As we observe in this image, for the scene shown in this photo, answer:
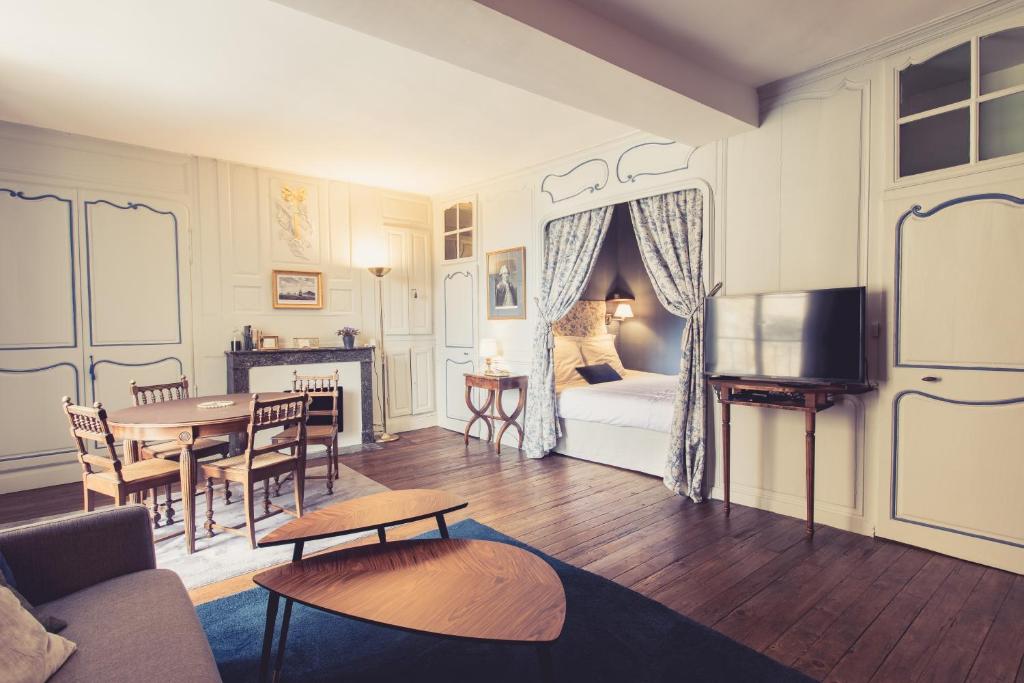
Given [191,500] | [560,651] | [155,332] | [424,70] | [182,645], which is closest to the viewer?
[182,645]

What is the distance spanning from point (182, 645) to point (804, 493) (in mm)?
3353

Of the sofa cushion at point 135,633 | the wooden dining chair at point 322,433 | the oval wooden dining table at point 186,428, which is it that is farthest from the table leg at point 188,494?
the sofa cushion at point 135,633

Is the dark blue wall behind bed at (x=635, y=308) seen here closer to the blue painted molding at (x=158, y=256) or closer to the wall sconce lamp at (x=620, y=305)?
the wall sconce lamp at (x=620, y=305)

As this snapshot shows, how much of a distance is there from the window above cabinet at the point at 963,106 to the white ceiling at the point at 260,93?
1912 millimetres

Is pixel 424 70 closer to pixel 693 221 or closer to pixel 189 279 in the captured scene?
pixel 693 221

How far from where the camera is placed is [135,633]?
141 cm

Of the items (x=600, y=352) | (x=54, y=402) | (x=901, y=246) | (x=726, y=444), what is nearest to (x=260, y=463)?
(x=54, y=402)

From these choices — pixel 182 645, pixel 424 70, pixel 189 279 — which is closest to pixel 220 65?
pixel 424 70

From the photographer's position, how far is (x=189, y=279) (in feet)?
15.6

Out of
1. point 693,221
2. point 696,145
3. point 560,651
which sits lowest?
point 560,651

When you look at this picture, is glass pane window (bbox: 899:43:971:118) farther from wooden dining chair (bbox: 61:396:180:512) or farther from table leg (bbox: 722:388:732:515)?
wooden dining chair (bbox: 61:396:180:512)

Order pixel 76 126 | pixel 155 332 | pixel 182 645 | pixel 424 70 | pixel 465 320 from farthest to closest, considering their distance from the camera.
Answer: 1. pixel 465 320
2. pixel 155 332
3. pixel 76 126
4. pixel 424 70
5. pixel 182 645

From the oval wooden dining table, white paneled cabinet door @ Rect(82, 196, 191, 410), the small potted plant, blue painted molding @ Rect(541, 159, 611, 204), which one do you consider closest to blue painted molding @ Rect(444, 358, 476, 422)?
the small potted plant

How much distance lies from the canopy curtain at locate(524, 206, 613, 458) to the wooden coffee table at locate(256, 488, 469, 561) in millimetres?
2547
